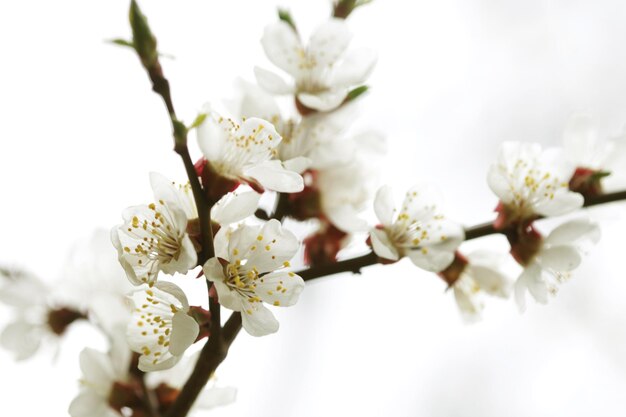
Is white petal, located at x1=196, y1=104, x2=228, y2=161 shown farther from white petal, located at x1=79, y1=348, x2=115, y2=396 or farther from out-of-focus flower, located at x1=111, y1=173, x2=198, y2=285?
white petal, located at x1=79, y1=348, x2=115, y2=396

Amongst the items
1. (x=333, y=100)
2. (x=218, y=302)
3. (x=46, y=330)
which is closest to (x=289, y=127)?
(x=333, y=100)

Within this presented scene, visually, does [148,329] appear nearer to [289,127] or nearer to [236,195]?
[236,195]

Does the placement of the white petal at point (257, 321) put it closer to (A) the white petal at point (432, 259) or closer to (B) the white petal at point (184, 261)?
(B) the white petal at point (184, 261)

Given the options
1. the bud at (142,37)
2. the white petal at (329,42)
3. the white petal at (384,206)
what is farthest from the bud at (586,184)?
the bud at (142,37)

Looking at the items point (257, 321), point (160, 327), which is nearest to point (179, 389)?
point (160, 327)

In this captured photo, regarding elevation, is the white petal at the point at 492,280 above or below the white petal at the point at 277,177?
below

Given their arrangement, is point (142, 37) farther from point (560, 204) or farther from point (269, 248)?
point (560, 204)
